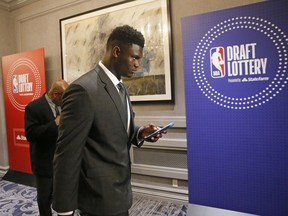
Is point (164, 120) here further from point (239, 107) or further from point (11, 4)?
point (11, 4)

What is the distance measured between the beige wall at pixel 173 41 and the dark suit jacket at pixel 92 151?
1720 mm

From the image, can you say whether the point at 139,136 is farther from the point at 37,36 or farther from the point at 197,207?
the point at 37,36

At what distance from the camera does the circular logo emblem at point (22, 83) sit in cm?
364

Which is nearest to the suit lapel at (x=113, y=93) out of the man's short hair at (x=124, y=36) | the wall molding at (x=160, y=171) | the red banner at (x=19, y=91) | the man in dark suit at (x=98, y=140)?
the man in dark suit at (x=98, y=140)

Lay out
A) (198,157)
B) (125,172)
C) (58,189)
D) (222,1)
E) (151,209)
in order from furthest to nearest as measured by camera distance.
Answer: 1. (151,209)
2. (222,1)
3. (198,157)
4. (125,172)
5. (58,189)

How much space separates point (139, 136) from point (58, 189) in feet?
1.83

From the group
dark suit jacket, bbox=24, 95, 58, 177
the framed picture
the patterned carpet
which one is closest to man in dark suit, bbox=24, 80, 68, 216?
dark suit jacket, bbox=24, 95, 58, 177

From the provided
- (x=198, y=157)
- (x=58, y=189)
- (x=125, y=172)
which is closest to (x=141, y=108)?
(x=198, y=157)

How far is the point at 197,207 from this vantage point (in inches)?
83.5

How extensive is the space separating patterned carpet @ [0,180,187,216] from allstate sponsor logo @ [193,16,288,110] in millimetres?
1415

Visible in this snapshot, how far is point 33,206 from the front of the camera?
9.48 ft

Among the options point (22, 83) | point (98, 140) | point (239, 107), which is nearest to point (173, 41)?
point (239, 107)

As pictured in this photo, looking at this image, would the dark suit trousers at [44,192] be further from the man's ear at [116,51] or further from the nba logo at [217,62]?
the nba logo at [217,62]

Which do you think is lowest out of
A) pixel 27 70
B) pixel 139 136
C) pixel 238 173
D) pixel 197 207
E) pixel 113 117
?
pixel 197 207
